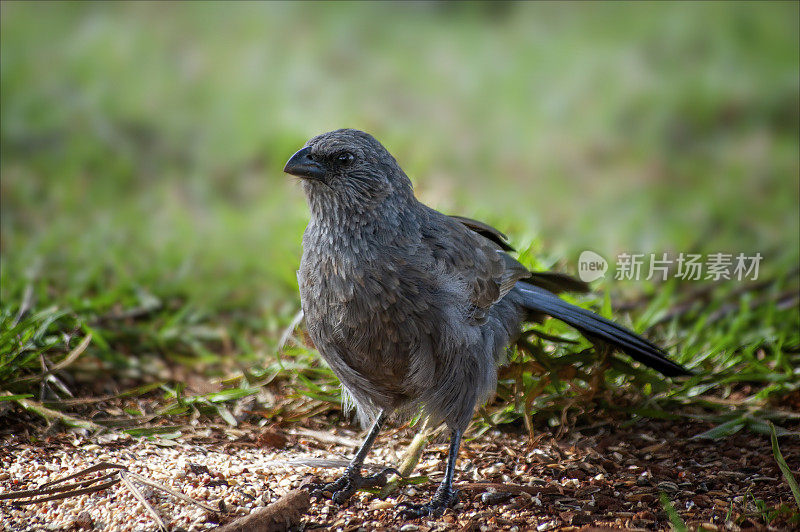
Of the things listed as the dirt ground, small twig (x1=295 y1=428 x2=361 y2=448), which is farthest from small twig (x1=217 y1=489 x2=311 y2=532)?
small twig (x1=295 y1=428 x2=361 y2=448)

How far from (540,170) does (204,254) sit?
11.3ft

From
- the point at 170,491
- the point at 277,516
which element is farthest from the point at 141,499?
the point at 277,516

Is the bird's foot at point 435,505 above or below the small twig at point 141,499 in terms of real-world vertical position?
above

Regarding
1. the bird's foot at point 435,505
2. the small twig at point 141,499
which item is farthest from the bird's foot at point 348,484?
the small twig at point 141,499

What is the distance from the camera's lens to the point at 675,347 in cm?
468

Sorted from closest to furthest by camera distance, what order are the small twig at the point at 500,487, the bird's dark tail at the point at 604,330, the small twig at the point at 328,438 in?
the small twig at the point at 500,487 < the bird's dark tail at the point at 604,330 < the small twig at the point at 328,438

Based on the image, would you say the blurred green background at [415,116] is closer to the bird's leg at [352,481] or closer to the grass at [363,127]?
the grass at [363,127]

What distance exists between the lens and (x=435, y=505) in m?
3.17

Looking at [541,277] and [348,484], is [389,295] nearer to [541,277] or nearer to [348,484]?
[348,484]

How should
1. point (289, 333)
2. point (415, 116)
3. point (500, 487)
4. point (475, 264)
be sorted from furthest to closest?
point (415, 116) → point (289, 333) → point (475, 264) → point (500, 487)

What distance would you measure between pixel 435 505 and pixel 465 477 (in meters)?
0.36

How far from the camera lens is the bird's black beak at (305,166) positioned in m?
3.23

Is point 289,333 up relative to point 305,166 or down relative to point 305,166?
down

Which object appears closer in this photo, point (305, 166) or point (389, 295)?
point (389, 295)
